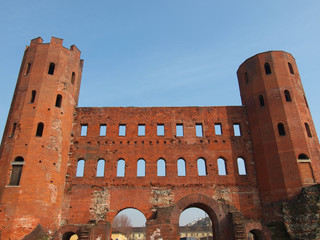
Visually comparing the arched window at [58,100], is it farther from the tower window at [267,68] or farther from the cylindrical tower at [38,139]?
the tower window at [267,68]

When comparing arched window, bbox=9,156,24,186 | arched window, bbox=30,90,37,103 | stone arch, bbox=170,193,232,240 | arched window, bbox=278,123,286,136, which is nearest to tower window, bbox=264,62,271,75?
arched window, bbox=278,123,286,136

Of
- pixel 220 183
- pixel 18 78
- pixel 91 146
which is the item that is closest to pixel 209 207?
pixel 220 183

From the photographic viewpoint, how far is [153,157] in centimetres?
1848

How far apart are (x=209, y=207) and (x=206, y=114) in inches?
274

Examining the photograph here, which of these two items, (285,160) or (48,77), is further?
(48,77)

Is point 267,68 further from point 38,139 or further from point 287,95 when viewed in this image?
point 38,139

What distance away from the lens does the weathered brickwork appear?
15.5 metres

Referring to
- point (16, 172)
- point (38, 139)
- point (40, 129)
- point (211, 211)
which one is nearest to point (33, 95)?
point (40, 129)

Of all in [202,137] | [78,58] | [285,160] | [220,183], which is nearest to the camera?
[285,160]

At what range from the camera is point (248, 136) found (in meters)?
19.3

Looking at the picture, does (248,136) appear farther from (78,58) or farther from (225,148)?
(78,58)

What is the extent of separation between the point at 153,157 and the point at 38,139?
7704 millimetres

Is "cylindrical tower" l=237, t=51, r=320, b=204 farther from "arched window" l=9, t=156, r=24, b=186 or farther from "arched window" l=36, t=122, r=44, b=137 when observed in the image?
"arched window" l=9, t=156, r=24, b=186

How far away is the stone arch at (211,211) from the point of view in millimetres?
16047
